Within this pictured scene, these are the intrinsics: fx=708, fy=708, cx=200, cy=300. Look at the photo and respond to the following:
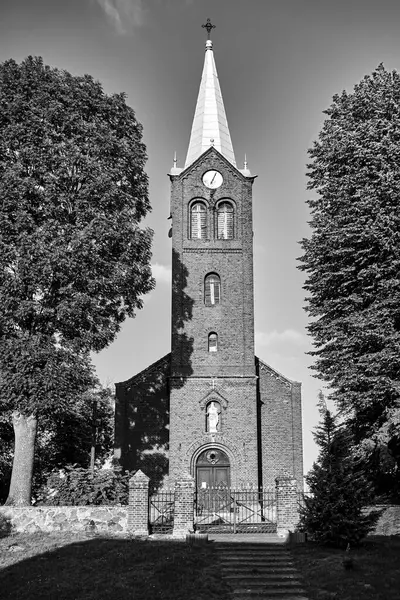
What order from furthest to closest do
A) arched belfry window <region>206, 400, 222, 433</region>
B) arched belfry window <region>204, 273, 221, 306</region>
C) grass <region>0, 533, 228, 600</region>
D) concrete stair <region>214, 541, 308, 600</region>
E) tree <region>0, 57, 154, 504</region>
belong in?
arched belfry window <region>204, 273, 221, 306</region> < arched belfry window <region>206, 400, 222, 433</region> < tree <region>0, 57, 154, 504</region> < concrete stair <region>214, 541, 308, 600</region> < grass <region>0, 533, 228, 600</region>

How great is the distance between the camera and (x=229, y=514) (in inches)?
905

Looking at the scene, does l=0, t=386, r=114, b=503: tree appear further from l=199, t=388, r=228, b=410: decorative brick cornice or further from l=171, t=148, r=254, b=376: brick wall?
l=199, t=388, r=228, b=410: decorative brick cornice

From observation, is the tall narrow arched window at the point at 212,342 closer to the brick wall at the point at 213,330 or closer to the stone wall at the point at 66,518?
the brick wall at the point at 213,330

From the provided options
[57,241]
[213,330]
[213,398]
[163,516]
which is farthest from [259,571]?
[213,330]

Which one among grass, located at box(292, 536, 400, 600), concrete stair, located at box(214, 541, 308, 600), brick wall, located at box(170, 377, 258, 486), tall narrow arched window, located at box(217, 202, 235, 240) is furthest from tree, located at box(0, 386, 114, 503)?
grass, located at box(292, 536, 400, 600)

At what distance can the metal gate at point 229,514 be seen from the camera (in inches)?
792

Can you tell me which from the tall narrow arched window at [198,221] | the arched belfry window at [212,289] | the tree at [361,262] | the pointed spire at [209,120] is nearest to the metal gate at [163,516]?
the tree at [361,262]

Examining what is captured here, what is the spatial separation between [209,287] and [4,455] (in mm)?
12227

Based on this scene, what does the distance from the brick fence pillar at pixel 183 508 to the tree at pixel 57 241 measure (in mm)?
3980

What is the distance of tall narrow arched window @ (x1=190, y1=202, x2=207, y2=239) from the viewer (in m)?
31.7

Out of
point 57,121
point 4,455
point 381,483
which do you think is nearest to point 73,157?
point 57,121

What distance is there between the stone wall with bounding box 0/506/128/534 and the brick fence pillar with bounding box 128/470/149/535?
0.21 m

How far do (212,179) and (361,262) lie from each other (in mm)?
11392

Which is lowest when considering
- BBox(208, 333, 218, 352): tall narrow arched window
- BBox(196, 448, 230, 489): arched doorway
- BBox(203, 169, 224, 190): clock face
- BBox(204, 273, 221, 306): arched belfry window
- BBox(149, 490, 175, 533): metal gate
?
BBox(149, 490, 175, 533): metal gate
